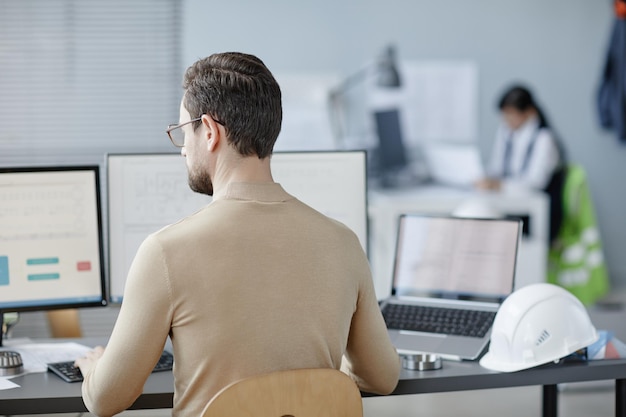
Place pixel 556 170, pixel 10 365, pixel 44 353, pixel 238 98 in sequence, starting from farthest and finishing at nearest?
1. pixel 556 170
2. pixel 44 353
3. pixel 10 365
4. pixel 238 98

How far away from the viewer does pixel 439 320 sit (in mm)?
2227

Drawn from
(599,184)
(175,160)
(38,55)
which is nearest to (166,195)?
(175,160)

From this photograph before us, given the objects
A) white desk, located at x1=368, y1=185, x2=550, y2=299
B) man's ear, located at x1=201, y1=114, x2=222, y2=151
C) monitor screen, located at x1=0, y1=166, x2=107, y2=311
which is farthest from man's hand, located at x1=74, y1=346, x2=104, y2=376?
white desk, located at x1=368, y1=185, x2=550, y2=299

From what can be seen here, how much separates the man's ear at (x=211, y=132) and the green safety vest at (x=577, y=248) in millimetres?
3875

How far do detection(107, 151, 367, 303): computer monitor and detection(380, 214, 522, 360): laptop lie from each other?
0.14m

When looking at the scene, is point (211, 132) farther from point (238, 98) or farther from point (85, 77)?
point (85, 77)

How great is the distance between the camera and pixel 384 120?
526 cm

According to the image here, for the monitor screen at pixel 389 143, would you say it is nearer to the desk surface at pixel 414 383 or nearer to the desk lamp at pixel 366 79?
the desk lamp at pixel 366 79

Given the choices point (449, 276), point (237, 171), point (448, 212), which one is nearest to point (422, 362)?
point (449, 276)

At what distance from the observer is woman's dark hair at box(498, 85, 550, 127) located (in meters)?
5.29

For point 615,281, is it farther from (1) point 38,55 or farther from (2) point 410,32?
(1) point 38,55

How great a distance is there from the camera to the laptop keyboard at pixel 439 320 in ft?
7.14

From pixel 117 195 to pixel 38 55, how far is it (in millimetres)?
3031

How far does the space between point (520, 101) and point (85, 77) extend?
8.19 feet
